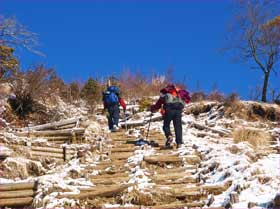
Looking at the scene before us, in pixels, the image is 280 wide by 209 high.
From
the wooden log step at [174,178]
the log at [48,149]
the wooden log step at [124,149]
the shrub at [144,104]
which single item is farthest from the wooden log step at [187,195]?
the shrub at [144,104]

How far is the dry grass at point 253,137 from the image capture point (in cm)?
1280

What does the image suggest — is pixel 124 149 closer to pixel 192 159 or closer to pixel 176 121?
pixel 176 121

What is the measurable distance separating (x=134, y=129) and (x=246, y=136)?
11.3 feet

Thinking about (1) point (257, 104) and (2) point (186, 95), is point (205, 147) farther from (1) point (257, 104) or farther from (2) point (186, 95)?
(1) point (257, 104)

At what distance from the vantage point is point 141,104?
20125mm

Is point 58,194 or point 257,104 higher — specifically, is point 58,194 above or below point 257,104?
below

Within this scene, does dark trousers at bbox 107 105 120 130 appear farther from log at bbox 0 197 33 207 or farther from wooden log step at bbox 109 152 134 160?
log at bbox 0 197 33 207

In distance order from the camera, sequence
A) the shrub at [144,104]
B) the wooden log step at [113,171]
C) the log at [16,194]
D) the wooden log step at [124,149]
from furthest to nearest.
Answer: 1. the shrub at [144,104]
2. the wooden log step at [124,149]
3. the wooden log step at [113,171]
4. the log at [16,194]

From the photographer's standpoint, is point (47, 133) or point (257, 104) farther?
point (257, 104)

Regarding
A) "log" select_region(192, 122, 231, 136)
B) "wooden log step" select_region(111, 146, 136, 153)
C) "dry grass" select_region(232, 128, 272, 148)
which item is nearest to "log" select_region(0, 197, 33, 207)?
"wooden log step" select_region(111, 146, 136, 153)

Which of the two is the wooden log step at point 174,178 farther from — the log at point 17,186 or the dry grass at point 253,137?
the dry grass at point 253,137

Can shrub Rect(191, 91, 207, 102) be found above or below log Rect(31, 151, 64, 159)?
above

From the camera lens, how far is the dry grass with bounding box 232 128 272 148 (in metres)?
12.8

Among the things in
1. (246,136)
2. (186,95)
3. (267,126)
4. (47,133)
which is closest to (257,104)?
(267,126)
